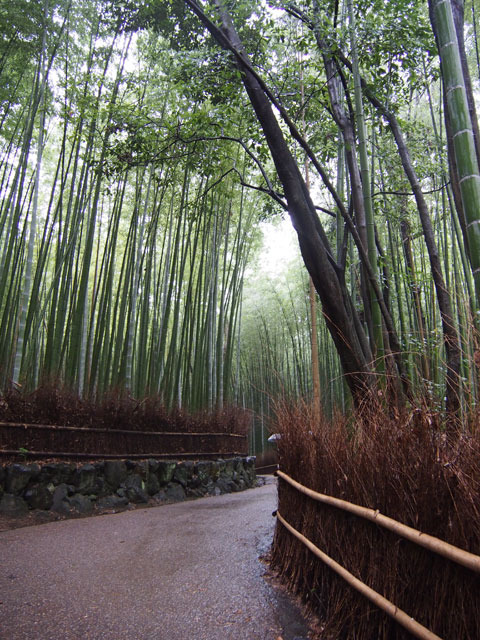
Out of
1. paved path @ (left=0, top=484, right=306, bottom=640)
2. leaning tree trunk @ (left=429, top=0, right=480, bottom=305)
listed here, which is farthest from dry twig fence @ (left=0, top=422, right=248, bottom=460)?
leaning tree trunk @ (left=429, top=0, right=480, bottom=305)

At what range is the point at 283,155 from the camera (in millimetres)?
2641

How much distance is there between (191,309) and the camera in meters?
5.81

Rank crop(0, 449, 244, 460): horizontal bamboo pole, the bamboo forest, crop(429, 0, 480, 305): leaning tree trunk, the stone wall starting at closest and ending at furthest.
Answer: the bamboo forest → crop(429, 0, 480, 305): leaning tree trunk → the stone wall → crop(0, 449, 244, 460): horizontal bamboo pole

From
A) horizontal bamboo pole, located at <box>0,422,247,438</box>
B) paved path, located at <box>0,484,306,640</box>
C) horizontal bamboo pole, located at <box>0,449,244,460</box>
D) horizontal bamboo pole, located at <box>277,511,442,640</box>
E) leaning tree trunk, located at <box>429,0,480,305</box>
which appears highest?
leaning tree trunk, located at <box>429,0,480,305</box>

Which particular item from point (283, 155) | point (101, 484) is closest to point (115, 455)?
point (101, 484)

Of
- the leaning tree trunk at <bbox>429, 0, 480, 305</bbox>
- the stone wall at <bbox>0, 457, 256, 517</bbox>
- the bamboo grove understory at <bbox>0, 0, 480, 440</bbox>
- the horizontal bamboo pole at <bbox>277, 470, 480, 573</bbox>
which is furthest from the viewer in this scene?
the stone wall at <bbox>0, 457, 256, 517</bbox>

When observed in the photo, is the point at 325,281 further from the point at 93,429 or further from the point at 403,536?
the point at 93,429

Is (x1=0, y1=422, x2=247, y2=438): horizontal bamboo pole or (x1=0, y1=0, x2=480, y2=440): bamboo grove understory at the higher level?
(x1=0, y1=0, x2=480, y2=440): bamboo grove understory

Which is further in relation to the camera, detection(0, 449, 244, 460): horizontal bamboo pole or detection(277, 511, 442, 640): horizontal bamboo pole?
detection(0, 449, 244, 460): horizontal bamboo pole

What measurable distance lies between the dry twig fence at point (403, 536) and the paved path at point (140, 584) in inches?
12.4

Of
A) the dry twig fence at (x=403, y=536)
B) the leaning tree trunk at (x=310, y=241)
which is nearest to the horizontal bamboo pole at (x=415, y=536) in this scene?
the dry twig fence at (x=403, y=536)

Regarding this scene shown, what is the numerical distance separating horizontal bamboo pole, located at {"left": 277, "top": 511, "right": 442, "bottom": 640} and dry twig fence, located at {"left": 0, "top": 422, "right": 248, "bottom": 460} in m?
2.67

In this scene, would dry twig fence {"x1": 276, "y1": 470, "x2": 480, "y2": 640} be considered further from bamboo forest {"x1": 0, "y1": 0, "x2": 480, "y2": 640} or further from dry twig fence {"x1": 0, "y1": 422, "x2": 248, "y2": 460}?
dry twig fence {"x1": 0, "y1": 422, "x2": 248, "y2": 460}

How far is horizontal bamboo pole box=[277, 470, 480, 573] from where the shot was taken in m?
0.85
